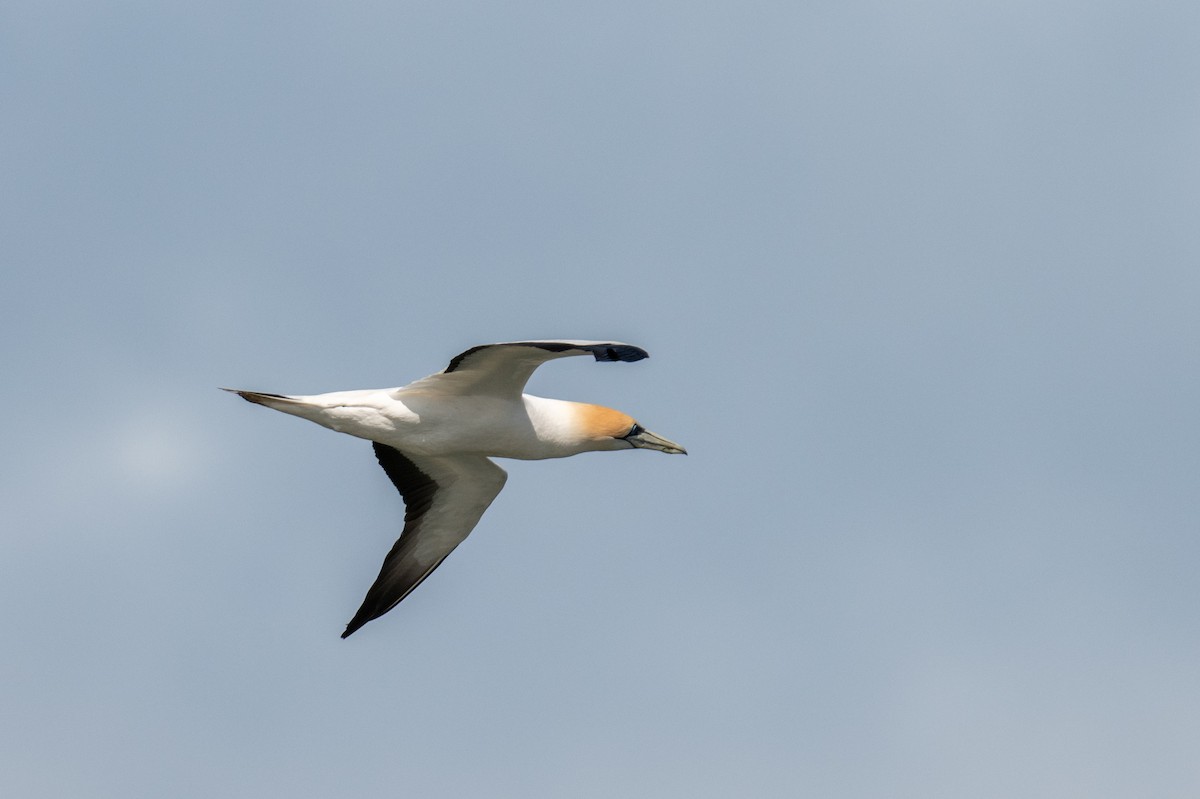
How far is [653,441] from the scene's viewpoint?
17906 mm

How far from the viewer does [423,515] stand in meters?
18.5

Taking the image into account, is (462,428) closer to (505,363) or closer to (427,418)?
(427,418)

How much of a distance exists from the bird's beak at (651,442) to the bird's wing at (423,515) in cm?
145

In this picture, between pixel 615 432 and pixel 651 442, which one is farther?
pixel 651 442

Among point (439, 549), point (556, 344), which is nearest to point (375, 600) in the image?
point (439, 549)

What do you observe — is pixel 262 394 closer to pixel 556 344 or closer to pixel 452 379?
pixel 452 379

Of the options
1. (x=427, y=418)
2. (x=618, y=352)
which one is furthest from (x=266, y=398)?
(x=618, y=352)

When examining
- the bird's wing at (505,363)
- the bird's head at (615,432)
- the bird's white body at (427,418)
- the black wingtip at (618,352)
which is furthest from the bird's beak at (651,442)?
the black wingtip at (618,352)

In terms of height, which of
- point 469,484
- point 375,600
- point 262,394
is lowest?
point 375,600

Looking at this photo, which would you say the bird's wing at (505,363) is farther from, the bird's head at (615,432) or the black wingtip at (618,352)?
the bird's head at (615,432)

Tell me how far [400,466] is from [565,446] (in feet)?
6.95

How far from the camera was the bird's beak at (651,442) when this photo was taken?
58.4 ft

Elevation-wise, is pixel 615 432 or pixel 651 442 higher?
pixel 615 432

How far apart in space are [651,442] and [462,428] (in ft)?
7.71
